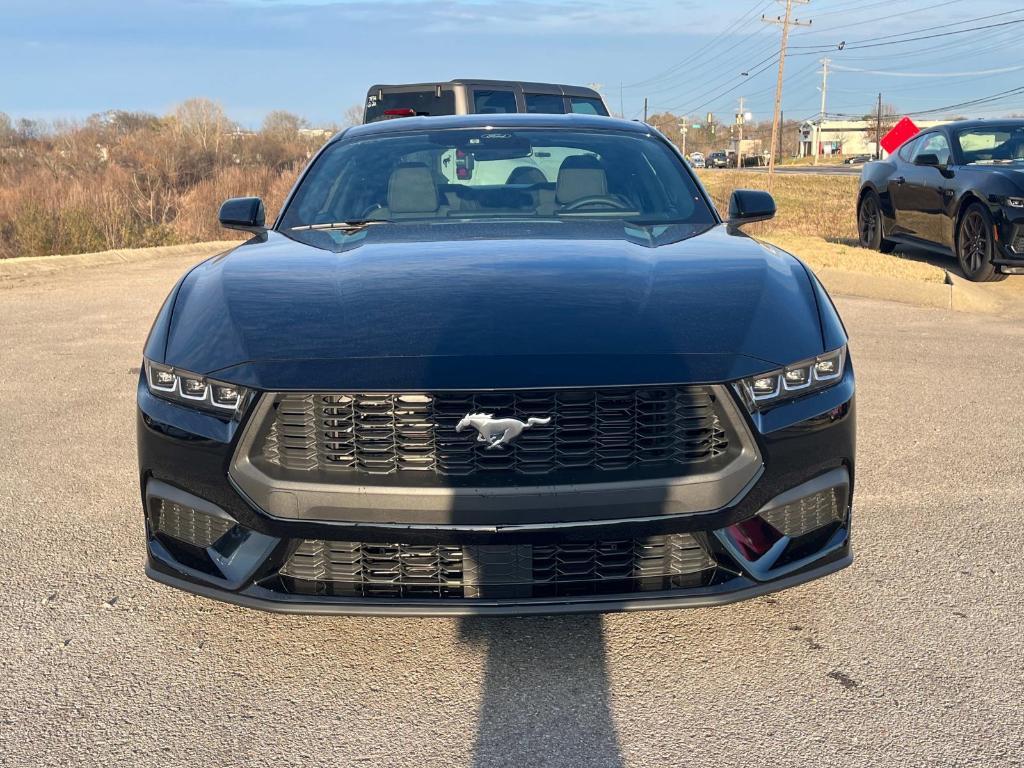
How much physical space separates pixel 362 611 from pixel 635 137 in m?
2.89

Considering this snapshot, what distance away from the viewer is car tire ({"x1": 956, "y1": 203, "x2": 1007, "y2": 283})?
33.5 feet

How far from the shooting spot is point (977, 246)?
10500 millimetres

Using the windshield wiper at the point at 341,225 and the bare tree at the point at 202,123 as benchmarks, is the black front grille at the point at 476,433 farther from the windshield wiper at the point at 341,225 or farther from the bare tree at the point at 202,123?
the bare tree at the point at 202,123

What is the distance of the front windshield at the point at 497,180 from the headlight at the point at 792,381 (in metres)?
1.41

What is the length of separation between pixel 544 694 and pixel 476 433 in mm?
746

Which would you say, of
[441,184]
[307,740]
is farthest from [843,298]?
[307,740]

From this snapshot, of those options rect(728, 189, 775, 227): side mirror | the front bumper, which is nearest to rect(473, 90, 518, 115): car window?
rect(728, 189, 775, 227): side mirror

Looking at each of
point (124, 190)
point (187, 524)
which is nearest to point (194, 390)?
point (187, 524)

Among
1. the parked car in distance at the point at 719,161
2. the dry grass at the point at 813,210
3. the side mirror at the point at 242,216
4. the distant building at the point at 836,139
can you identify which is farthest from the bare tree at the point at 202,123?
the distant building at the point at 836,139

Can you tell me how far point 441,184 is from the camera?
4406 mm

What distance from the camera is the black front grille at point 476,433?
2631 millimetres

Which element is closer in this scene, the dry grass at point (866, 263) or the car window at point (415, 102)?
the dry grass at point (866, 263)

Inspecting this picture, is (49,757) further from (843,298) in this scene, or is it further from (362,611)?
(843,298)

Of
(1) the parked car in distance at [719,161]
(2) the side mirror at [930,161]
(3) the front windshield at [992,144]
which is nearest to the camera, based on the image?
(3) the front windshield at [992,144]
